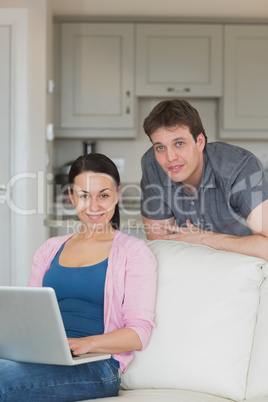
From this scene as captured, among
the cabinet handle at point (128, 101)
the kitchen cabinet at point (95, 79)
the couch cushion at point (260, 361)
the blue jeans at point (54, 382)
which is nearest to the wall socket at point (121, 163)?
the kitchen cabinet at point (95, 79)

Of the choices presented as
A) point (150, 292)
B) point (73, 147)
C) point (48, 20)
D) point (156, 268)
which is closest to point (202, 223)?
point (156, 268)

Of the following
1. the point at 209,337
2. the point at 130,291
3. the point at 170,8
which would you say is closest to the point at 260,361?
the point at 209,337

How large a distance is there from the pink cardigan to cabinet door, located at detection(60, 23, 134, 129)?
3102mm

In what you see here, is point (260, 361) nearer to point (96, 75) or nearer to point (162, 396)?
point (162, 396)

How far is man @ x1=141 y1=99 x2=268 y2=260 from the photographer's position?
1.85m

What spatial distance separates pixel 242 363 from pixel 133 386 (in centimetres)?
34

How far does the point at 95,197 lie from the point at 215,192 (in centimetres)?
52

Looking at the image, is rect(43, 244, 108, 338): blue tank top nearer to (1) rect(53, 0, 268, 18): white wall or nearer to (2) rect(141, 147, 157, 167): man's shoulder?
(2) rect(141, 147, 157, 167): man's shoulder

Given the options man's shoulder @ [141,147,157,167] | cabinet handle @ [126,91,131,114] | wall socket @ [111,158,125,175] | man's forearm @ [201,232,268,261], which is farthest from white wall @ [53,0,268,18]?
man's forearm @ [201,232,268,261]

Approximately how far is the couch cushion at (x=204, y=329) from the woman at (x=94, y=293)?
9 cm

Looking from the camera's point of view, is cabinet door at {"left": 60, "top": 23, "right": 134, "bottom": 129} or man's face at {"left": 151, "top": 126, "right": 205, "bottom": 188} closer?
man's face at {"left": 151, "top": 126, "right": 205, "bottom": 188}

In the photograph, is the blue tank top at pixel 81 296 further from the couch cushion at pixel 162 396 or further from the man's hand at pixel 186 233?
the man's hand at pixel 186 233

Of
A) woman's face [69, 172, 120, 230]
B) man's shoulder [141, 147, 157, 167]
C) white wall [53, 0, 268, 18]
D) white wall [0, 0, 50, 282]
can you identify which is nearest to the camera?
woman's face [69, 172, 120, 230]

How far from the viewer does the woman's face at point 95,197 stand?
1.70 metres
